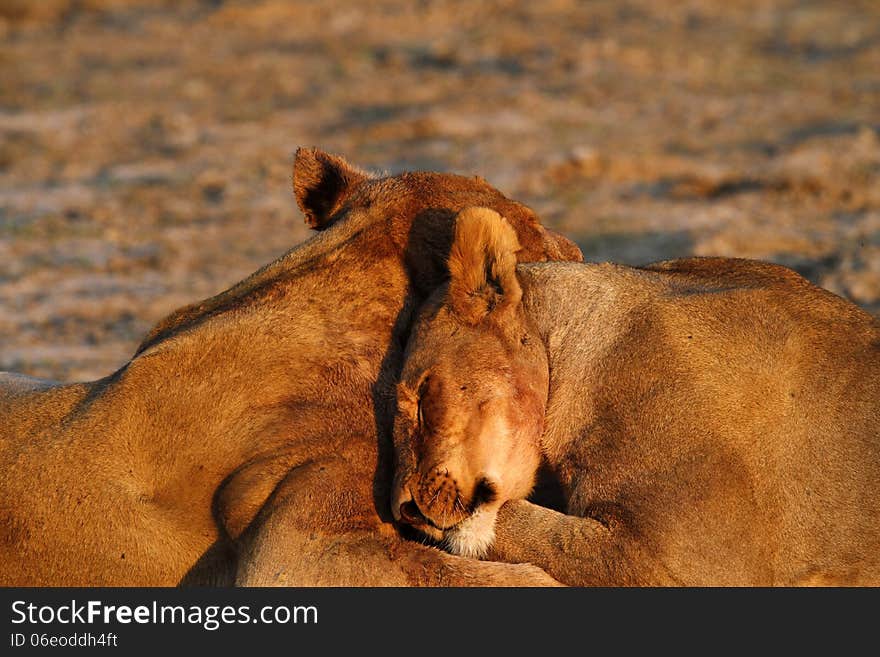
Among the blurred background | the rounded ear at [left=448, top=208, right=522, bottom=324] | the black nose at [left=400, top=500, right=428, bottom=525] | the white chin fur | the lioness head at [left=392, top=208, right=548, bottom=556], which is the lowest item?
the blurred background

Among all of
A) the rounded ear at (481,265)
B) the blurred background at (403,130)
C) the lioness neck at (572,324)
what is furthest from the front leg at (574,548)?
the blurred background at (403,130)

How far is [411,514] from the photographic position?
3.80m

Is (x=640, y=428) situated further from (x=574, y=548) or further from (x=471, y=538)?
(x=471, y=538)

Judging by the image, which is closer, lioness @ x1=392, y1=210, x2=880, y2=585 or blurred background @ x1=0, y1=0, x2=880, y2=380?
lioness @ x1=392, y1=210, x2=880, y2=585

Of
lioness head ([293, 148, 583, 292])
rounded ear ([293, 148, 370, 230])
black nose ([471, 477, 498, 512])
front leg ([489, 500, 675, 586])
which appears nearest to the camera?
front leg ([489, 500, 675, 586])

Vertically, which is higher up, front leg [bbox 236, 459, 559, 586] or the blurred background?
front leg [bbox 236, 459, 559, 586]

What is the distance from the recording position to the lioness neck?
402cm

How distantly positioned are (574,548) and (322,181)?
1603mm

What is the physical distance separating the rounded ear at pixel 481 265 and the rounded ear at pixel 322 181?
2.31ft

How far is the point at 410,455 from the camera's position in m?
3.82

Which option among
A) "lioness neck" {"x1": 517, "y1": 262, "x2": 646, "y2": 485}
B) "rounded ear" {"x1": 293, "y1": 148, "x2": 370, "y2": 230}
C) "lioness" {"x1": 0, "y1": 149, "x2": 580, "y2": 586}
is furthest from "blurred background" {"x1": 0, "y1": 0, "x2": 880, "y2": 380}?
"lioness neck" {"x1": 517, "y1": 262, "x2": 646, "y2": 485}

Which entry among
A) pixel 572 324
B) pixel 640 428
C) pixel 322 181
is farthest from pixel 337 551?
pixel 322 181

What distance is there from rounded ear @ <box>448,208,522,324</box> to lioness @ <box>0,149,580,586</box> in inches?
8.7

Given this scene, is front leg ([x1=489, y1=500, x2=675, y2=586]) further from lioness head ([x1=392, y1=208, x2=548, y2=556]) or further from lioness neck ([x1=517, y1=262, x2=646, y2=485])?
lioness neck ([x1=517, y1=262, x2=646, y2=485])
